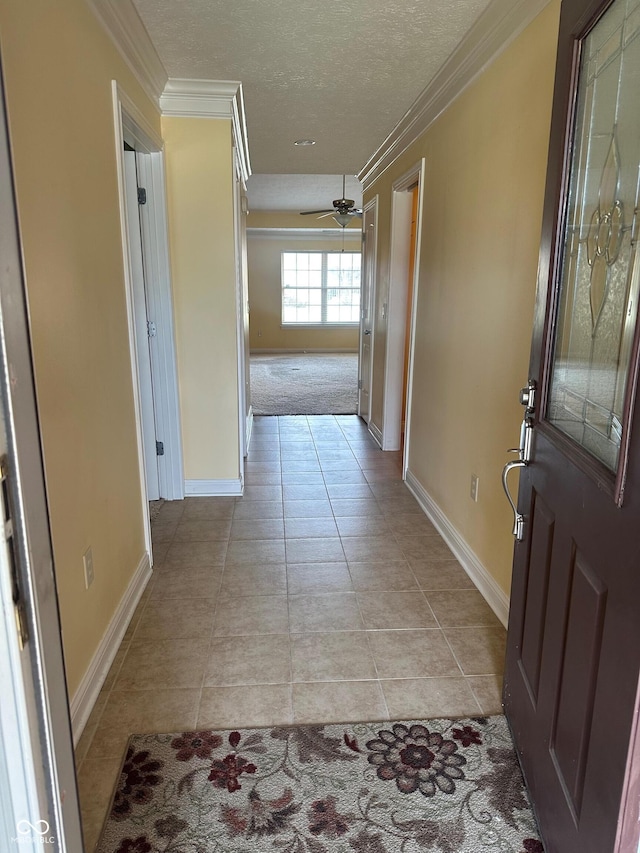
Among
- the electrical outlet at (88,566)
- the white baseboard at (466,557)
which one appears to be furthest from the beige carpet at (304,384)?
the electrical outlet at (88,566)

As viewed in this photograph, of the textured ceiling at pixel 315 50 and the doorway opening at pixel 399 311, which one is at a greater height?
the textured ceiling at pixel 315 50

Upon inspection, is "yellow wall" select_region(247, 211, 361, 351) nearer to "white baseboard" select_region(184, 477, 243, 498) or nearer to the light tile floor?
"white baseboard" select_region(184, 477, 243, 498)

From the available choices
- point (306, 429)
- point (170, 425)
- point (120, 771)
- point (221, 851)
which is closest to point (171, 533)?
point (170, 425)

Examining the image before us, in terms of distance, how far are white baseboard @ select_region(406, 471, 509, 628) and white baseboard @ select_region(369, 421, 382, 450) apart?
112 cm

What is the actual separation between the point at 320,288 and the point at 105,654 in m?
10.2

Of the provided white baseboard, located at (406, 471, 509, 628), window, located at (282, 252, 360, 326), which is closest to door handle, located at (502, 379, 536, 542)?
white baseboard, located at (406, 471, 509, 628)

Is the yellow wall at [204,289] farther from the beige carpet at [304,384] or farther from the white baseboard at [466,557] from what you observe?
the beige carpet at [304,384]

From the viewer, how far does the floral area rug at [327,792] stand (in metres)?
1.40

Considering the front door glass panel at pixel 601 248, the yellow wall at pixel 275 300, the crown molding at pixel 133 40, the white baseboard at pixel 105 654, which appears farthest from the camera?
the yellow wall at pixel 275 300

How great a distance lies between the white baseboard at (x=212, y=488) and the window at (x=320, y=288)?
8.21m

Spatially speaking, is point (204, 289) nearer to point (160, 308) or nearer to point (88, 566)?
point (160, 308)

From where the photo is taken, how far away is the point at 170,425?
354cm

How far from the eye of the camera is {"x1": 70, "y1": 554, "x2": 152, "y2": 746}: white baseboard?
1.73 m

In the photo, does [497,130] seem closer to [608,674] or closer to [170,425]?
[608,674]
